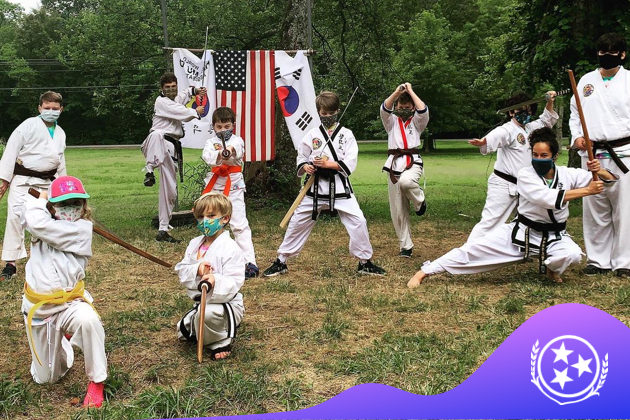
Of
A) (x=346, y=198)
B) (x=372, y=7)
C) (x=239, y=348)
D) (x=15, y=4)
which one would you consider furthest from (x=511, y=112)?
(x=15, y=4)

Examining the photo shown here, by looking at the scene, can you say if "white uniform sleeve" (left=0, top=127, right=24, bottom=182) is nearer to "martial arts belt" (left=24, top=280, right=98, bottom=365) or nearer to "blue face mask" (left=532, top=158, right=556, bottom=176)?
"martial arts belt" (left=24, top=280, right=98, bottom=365)

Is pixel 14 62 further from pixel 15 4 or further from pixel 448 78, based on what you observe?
pixel 448 78

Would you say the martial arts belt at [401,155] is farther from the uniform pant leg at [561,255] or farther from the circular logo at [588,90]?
the uniform pant leg at [561,255]

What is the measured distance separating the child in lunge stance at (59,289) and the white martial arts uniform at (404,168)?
4.31 metres

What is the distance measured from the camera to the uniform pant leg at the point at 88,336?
3617 mm

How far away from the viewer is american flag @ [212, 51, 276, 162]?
883 cm

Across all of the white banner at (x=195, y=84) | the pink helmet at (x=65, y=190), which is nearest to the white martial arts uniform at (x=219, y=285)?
the pink helmet at (x=65, y=190)

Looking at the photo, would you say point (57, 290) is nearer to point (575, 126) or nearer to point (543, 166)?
point (543, 166)

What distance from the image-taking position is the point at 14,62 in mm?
38000

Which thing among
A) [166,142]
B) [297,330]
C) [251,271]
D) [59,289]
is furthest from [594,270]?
[166,142]

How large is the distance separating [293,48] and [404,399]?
8.83m

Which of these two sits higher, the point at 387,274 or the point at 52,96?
the point at 52,96

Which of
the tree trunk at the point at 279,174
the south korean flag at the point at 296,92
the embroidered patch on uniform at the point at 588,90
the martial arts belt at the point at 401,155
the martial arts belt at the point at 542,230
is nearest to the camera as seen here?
the martial arts belt at the point at 542,230

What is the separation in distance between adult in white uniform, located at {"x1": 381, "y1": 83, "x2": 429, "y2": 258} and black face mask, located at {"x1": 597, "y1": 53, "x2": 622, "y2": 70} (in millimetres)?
1877
